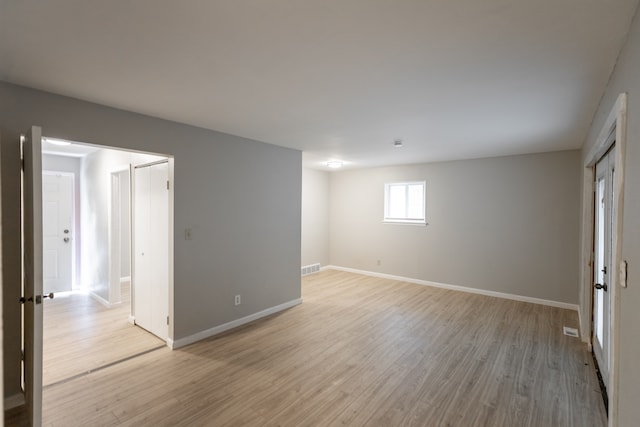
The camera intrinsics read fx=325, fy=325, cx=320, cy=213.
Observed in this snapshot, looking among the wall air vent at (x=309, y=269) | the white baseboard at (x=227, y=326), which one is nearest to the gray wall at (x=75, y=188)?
the white baseboard at (x=227, y=326)

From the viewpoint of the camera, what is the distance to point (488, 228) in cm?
550

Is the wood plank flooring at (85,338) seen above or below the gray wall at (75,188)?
below

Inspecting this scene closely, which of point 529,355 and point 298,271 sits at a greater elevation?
point 298,271

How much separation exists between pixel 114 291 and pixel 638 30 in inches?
237

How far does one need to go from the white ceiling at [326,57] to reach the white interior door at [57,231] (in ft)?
12.3

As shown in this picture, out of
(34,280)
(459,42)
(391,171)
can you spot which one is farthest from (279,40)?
(391,171)

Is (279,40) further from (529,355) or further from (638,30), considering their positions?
(529,355)

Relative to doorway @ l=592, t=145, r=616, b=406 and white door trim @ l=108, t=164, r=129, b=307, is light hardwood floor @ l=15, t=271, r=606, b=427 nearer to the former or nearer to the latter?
doorway @ l=592, t=145, r=616, b=406

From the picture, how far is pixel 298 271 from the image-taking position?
506cm

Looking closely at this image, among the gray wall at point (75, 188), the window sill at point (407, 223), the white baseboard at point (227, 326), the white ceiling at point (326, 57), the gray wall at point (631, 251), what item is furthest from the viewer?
the window sill at point (407, 223)

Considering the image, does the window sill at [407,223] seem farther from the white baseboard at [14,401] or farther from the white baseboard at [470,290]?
the white baseboard at [14,401]

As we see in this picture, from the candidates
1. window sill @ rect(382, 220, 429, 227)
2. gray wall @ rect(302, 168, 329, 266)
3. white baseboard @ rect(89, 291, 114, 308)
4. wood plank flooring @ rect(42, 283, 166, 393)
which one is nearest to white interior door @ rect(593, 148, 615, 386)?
window sill @ rect(382, 220, 429, 227)

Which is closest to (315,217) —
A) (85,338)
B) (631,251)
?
(85,338)

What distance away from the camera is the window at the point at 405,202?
6.39 metres
